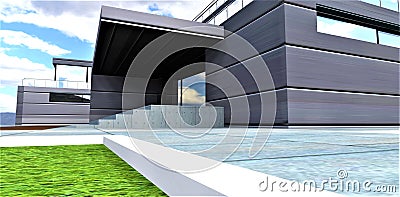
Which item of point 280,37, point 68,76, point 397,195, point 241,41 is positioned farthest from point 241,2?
point 68,76

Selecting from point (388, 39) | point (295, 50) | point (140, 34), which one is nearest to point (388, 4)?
point (388, 39)

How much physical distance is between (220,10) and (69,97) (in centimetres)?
A: 1962

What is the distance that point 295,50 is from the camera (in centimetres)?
823

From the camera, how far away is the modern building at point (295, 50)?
8268 mm

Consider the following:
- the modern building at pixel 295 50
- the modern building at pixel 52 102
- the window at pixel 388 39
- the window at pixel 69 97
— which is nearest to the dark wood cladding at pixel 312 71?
the modern building at pixel 295 50

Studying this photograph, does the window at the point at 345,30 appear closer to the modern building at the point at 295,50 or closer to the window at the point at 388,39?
the modern building at the point at 295,50

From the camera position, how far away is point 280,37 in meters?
8.26

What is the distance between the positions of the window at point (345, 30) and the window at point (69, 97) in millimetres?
22693

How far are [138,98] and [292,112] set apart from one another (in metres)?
12.4

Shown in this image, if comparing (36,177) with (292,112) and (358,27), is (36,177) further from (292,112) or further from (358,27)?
(358,27)

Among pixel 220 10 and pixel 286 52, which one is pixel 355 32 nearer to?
pixel 286 52

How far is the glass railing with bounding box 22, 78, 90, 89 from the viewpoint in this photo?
→ 24.9 metres

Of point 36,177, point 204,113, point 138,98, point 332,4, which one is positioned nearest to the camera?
point 36,177

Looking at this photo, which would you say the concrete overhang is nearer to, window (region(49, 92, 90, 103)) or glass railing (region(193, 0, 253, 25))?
glass railing (region(193, 0, 253, 25))
